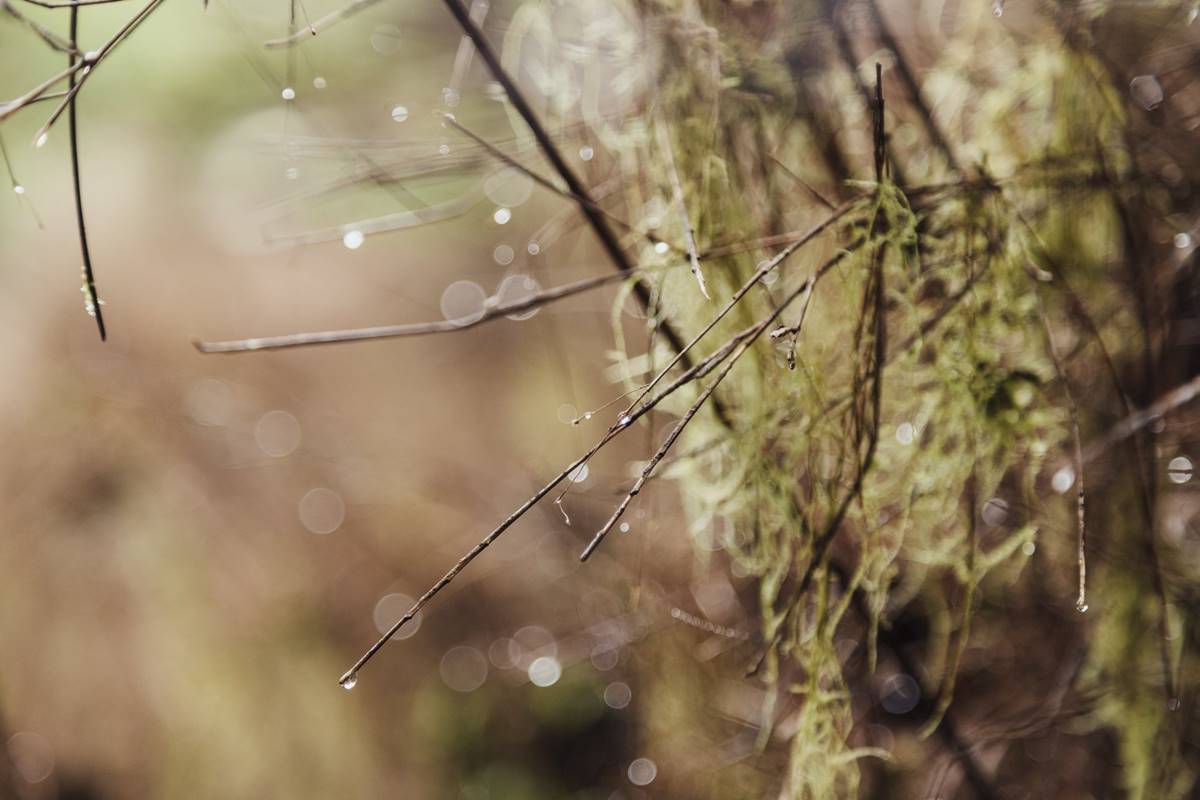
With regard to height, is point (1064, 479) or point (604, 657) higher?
point (1064, 479)

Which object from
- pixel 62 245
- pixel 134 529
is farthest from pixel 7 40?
pixel 134 529

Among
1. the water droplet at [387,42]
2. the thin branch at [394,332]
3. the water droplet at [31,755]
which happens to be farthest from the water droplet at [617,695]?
the water droplet at [387,42]

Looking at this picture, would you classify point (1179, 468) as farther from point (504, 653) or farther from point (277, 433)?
point (277, 433)

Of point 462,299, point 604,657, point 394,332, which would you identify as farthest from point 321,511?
point 394,332

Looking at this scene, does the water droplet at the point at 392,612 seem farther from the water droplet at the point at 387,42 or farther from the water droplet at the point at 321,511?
the water droplet at the point at 387,42

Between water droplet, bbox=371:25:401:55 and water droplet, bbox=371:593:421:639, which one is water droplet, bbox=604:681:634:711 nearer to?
water droplet, bbox=371:593:421:639
